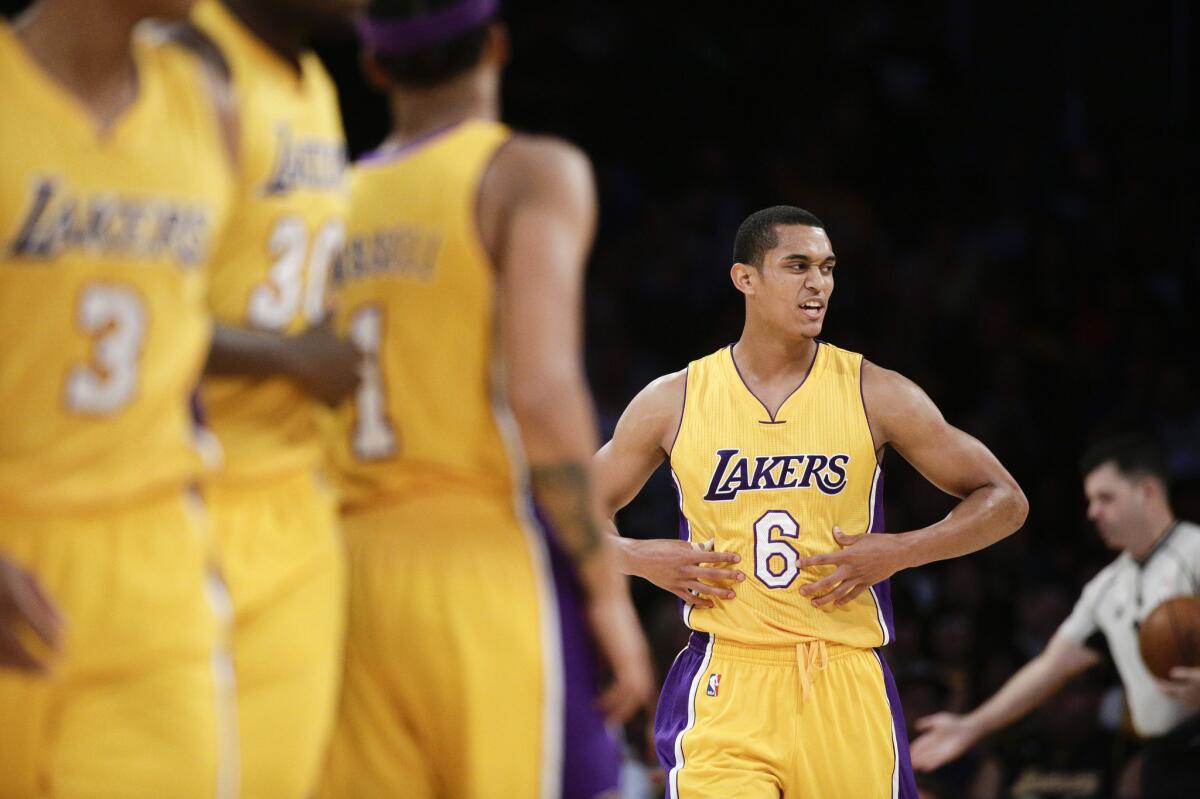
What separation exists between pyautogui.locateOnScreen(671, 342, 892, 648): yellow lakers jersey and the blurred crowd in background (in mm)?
3112

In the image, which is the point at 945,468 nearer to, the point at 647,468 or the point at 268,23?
the point at 647,468

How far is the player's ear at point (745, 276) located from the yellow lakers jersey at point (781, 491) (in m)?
0.30

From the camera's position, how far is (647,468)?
5676mm

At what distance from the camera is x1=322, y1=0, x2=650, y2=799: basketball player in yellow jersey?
3154 millimetres

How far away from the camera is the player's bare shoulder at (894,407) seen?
17.7 ft

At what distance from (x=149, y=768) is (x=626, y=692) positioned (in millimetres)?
909

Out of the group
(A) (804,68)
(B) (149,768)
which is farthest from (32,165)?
(A) (804,68)

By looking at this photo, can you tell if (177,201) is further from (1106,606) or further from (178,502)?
(1106,606)

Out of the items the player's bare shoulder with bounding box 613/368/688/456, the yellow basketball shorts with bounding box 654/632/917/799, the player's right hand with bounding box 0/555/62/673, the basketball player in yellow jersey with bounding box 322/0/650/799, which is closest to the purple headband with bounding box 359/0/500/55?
the basketball player in yellow jersey with bounding box 322/0/650/799

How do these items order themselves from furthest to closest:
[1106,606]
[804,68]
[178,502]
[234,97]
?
[804,68] → [1106,606] → [234,97] → [178,502]

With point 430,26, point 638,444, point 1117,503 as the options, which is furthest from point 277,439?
point 1117,503

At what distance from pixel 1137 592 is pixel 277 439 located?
4734mm

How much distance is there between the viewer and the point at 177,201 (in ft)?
9.49

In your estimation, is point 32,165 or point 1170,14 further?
point 1170,14
